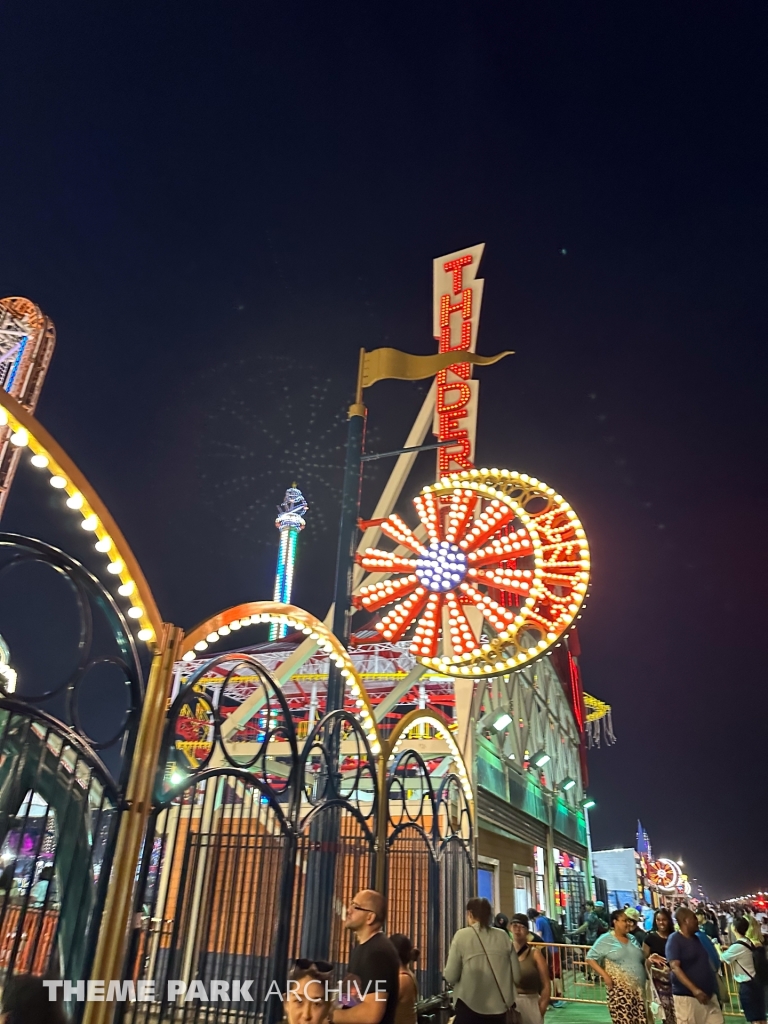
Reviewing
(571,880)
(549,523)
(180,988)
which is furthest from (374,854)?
(571,880)

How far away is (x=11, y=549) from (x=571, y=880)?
32.2m

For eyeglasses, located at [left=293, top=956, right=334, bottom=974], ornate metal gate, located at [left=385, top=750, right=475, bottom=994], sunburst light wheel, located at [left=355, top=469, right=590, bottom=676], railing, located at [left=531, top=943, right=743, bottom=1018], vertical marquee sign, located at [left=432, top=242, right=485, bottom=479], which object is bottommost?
railing, located at [left=531, top=943, right=743, bottom=1018]

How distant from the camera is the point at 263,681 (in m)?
6.28

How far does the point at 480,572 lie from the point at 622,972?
6407 mm

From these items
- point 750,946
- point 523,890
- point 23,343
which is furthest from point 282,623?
point 23,343

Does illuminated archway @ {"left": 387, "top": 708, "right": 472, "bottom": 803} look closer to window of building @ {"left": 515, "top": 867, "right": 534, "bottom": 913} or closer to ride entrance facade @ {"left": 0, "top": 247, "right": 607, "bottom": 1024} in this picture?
ride entrance facade @ {"left": 0, "top": 247, "right": 607, "bottom": 1024}

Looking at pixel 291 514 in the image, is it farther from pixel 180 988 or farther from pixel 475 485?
pixel 180 988

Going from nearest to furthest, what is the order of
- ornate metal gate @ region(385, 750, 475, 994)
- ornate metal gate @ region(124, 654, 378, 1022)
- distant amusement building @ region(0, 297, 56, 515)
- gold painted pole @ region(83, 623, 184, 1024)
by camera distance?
1. gold painted pole @ region(83, 623, 184, 1024)
2. ornate metal gate @ region(124, 654, 378, 1022)
3. ornate metal gate @ region(385, 750, 475, 994)
4. distant amusement building @ region(0, 297, 56, 515)

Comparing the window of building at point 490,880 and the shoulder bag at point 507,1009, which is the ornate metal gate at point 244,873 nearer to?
the shoulder bag at point 507,1009

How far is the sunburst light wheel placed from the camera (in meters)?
10.9

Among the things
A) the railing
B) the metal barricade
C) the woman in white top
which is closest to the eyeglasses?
the woman in white top

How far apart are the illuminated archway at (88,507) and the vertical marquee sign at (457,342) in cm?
1031

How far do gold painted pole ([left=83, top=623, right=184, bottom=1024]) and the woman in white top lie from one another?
2.68 metres

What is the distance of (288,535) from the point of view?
220 ft
